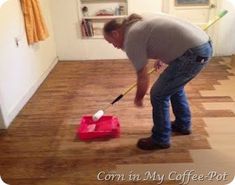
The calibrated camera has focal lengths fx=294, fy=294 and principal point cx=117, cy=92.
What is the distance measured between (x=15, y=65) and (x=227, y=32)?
2.86 m

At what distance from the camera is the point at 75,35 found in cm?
425

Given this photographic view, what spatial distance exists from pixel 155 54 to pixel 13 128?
1.39m

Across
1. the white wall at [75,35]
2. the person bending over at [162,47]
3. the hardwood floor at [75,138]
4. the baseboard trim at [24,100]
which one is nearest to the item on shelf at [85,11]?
the white wall at [75,35]

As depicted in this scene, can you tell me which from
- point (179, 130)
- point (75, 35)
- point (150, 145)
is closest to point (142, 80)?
point (150, 145)

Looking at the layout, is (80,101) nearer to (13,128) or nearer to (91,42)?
(13,128)

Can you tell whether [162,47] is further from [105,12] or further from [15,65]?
[105,12]

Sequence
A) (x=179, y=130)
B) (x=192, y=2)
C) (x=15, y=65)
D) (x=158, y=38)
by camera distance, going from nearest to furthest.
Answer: (x=158, y=38) < (x=179, y=130) < (x=15, y=65) < (x=192, y=2)

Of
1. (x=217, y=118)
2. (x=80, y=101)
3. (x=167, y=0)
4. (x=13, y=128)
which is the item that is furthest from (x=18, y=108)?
(x=167, y=0)

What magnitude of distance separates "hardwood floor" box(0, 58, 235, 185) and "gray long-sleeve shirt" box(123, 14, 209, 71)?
677mm

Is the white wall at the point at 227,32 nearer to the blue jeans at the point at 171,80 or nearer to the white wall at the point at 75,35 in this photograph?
the white wall at the point at 75,35

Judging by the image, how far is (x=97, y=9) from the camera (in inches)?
163

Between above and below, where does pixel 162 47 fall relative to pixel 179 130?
above

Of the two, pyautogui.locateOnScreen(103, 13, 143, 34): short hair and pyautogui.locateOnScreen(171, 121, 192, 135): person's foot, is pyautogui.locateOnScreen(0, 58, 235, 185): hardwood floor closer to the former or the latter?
pyautogui.locateOnScreen(171, 121, 192, 135): person's foot

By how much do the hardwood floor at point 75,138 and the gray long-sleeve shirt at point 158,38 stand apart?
0.68m
